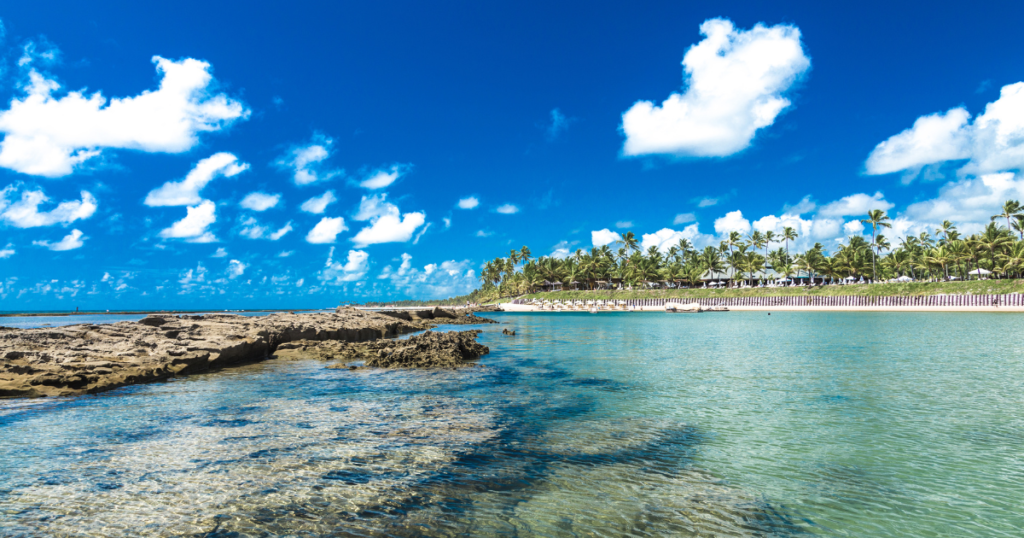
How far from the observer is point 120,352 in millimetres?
18281

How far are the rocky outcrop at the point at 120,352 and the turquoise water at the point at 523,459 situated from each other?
154 centimetres

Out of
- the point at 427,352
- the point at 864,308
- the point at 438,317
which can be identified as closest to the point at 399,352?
the point at 427,352

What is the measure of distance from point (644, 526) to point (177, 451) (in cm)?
855

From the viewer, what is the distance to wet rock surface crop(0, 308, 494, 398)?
14805 mm

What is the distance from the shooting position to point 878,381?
649 inches

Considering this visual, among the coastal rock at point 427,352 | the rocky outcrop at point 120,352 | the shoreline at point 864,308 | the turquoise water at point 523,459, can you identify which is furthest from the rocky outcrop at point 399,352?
the shoreline at point 864,308

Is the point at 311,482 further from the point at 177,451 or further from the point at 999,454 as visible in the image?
the point at 999,454

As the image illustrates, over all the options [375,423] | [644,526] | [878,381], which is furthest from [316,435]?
[878,381]

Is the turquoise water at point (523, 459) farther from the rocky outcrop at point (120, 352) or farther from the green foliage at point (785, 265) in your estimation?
the green foliage at point (785, 265)

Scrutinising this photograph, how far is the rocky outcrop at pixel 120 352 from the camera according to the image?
48.3ft

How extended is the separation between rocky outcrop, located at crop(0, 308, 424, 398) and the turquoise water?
1.54 meters

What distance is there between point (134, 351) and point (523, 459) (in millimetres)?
18096

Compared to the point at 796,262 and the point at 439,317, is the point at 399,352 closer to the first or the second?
the point at 439,317

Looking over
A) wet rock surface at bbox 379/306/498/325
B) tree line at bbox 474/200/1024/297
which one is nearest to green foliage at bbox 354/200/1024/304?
tree line at bbox 474/200/1024/297
